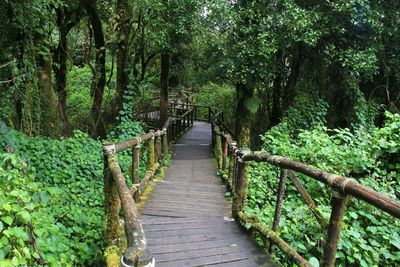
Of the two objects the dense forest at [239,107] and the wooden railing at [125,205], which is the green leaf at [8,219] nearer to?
the dense forest at [239,107]

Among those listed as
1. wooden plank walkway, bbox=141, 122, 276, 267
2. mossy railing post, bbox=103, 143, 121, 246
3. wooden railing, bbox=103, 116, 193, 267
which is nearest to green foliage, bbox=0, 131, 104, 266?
mossy railing post, bbox=103, 143, 121, 246

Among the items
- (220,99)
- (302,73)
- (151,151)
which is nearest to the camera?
(151,151)

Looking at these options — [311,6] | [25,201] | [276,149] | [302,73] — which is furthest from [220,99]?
[25,201]

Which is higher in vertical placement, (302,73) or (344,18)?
(344,18)

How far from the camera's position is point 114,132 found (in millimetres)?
10383

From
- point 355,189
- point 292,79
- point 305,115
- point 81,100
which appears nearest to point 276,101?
point 292,79

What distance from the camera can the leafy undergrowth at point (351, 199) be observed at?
3.97 m

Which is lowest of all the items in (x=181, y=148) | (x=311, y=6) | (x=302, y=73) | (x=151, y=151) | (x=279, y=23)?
(x=181, y=148)

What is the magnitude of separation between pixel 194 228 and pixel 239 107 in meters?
8.07

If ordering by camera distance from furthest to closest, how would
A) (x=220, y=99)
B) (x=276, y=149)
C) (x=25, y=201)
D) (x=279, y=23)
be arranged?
(x=220, y=99), (x=279, y=23), (x=276, y=149), (x=25, y=201)

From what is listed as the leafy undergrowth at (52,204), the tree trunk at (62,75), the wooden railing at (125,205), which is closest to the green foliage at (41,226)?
the leafy undergrowth at (52,204)

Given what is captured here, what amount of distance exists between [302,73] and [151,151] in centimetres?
832

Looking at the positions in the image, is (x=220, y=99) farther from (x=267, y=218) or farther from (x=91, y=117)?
(x=267, y=218)

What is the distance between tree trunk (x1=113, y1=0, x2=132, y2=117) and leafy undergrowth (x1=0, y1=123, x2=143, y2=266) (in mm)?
2911
